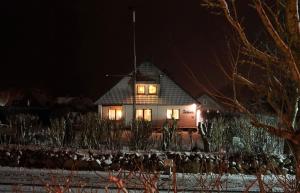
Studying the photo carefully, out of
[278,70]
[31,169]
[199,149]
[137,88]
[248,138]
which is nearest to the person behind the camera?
[278,70]

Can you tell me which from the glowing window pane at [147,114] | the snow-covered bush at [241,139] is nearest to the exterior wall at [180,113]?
the glowing window pane at [147,114]

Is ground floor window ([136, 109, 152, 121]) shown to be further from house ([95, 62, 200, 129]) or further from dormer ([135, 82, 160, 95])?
dormer ([135, 82, 160, 95])

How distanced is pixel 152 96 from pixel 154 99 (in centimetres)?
34

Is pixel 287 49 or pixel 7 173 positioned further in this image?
pixel 7 173

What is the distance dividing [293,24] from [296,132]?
1053 millimetres

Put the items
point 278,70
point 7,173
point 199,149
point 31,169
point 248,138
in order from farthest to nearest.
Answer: point 199,149 → point 248,138 → point 31,169 → point 7,173 → point 278,70

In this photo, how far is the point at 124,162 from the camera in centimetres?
2197

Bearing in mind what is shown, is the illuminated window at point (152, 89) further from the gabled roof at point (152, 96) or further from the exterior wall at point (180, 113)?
the exterior wall at point (180, 113)

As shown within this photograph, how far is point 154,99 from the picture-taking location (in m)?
51.1

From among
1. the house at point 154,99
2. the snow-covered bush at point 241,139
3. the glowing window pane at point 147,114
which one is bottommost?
the snow-covered bush at point 241,139

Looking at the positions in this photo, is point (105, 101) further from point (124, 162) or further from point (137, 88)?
point (124, 162)

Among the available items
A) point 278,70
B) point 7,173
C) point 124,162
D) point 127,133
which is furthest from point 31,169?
point 278,70

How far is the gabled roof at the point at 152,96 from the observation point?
50.8 m

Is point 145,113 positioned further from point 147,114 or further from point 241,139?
point 241,139
